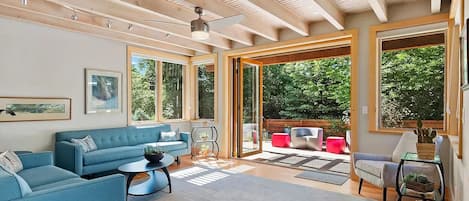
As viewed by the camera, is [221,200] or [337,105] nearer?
[221,200]

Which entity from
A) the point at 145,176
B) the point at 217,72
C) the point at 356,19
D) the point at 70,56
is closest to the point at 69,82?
the point at 70,56

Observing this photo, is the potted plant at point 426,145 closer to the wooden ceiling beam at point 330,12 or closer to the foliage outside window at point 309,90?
the wooden ceiling beam at point 330,12

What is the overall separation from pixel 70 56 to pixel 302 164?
4.71 meters

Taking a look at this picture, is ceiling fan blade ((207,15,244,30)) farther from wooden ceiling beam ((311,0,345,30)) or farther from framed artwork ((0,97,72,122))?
framed artwork ((0,97,72,122))

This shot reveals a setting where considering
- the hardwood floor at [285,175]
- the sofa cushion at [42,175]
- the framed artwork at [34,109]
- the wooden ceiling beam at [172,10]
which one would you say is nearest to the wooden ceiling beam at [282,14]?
the wooden ceiling beam at [172,10]

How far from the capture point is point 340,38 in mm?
4562

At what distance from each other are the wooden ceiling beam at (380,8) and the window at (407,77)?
19 cm

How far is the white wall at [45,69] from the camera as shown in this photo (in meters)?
4.00

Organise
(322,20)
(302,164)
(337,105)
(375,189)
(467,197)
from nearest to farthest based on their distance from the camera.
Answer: (467,197), (375,189), (322,20), (302,164), (337,105)

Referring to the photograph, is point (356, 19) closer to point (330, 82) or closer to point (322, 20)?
point (322, 20)

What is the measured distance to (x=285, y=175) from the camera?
468cm

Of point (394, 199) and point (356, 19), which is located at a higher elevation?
point (356, 19)

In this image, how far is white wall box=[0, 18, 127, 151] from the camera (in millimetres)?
4004

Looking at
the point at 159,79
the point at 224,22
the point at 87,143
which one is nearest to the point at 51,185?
the point at 87,143
